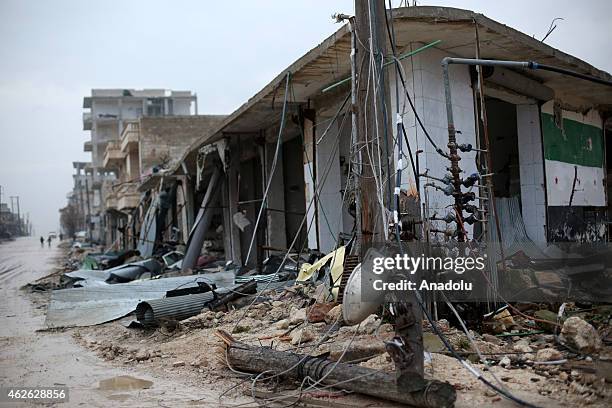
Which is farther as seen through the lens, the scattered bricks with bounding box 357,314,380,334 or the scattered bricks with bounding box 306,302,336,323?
the scattered bricks with bounding box 306,302,336,323

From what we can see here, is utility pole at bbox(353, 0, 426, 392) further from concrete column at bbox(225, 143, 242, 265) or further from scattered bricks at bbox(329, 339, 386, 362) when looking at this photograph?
concrete column at bbox(225, 143, 242, 265)

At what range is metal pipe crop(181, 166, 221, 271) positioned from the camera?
15.6 m

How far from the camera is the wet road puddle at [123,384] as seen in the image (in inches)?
229

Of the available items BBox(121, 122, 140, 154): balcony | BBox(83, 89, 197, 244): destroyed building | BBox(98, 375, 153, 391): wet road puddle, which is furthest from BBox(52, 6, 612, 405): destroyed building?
BBox(83, 89, 197, 244): destroyed building

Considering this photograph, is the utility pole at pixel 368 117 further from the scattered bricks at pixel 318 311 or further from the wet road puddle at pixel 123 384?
the wet road puddle at pixel 123 384

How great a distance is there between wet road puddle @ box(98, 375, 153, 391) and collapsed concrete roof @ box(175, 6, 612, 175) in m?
4.80

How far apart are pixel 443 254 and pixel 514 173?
25.0 feet

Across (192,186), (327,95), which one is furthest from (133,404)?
(192,186)

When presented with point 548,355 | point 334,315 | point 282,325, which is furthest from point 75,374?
point 548,355

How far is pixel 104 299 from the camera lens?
11000 mm

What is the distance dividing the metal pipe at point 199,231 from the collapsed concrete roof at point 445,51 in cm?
333

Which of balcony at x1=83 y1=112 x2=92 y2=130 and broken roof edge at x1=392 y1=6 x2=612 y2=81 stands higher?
balcony at x1=83 y1=112 x2=92 y2=130

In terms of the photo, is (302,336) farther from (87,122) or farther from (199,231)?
(87,122)

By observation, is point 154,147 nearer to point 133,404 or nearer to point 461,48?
point 461,48
